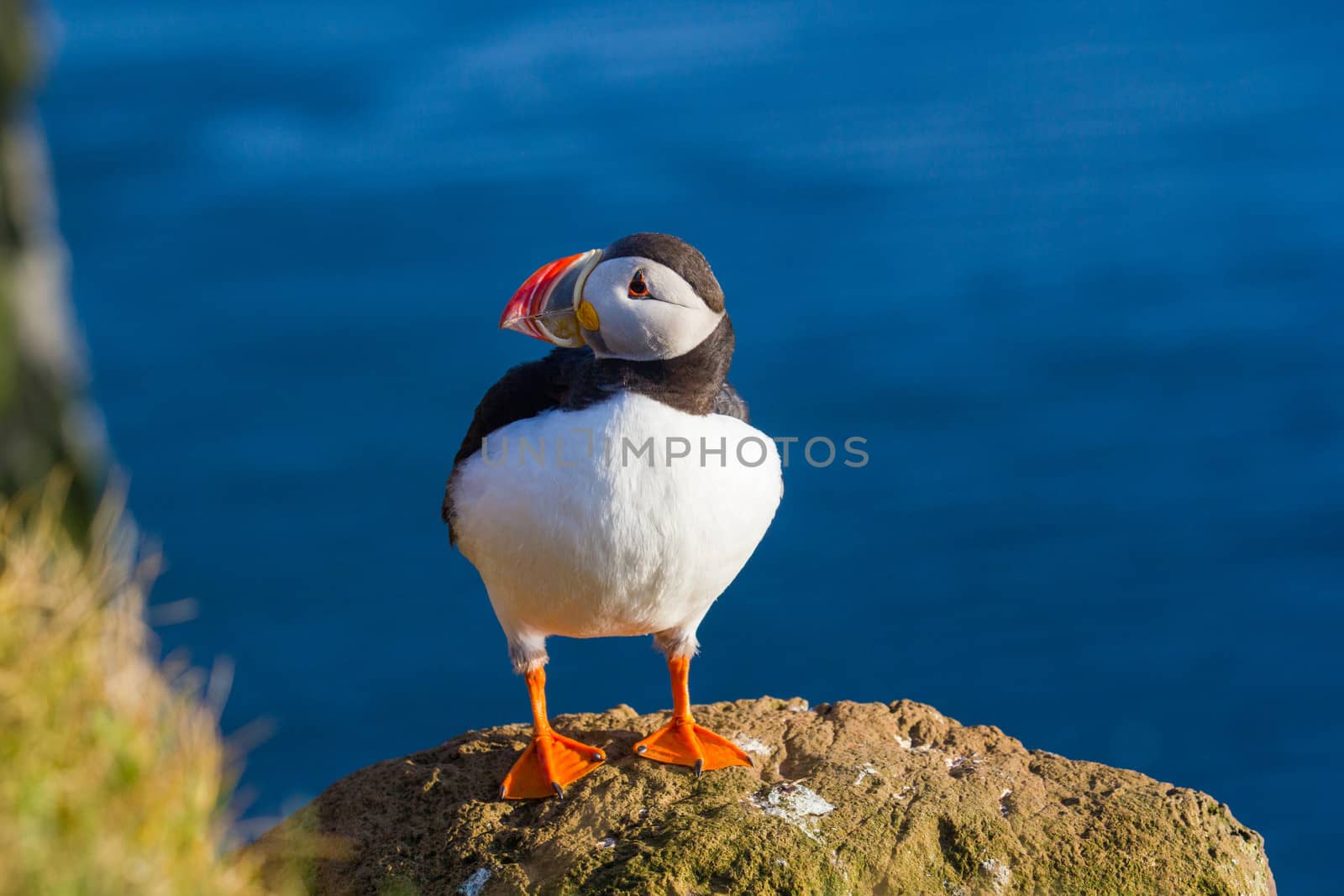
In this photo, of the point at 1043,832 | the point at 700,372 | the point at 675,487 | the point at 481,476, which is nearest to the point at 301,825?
the point at 481,476

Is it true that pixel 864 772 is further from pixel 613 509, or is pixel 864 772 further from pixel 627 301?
pixel 627 301

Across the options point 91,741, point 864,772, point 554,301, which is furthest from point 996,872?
point 91,741

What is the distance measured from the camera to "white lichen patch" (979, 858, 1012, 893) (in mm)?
4172

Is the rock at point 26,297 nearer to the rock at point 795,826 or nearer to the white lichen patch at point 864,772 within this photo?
the rock at point 795,826

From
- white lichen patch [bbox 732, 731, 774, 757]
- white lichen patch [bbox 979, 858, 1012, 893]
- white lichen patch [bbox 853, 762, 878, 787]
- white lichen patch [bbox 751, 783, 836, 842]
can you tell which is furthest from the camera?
white lichen patch [bbox 732, 731, 774, 757]

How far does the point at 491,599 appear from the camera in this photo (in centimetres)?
476

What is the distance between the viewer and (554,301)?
13.8 ft

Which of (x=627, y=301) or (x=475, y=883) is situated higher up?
(x=627, y=301)

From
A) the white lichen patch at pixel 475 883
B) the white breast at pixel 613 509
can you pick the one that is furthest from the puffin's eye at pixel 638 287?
the white lichen patch at pixel 475 883

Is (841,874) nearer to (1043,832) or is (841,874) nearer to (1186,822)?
(1043,832)

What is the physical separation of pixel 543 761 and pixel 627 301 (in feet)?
5.56

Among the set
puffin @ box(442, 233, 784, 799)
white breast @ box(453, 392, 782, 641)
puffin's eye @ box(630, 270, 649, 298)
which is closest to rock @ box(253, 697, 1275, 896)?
puffin @ box(442, 233, 784, 799)

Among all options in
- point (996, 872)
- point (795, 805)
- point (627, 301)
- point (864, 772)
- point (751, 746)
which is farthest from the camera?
point (751, 746)

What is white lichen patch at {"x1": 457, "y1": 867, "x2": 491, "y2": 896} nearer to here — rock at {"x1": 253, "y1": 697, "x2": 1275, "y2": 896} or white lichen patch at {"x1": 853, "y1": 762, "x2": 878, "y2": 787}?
rock at {"x1": 253, "y1": 697, "x2": 1275, "y2": 896}
